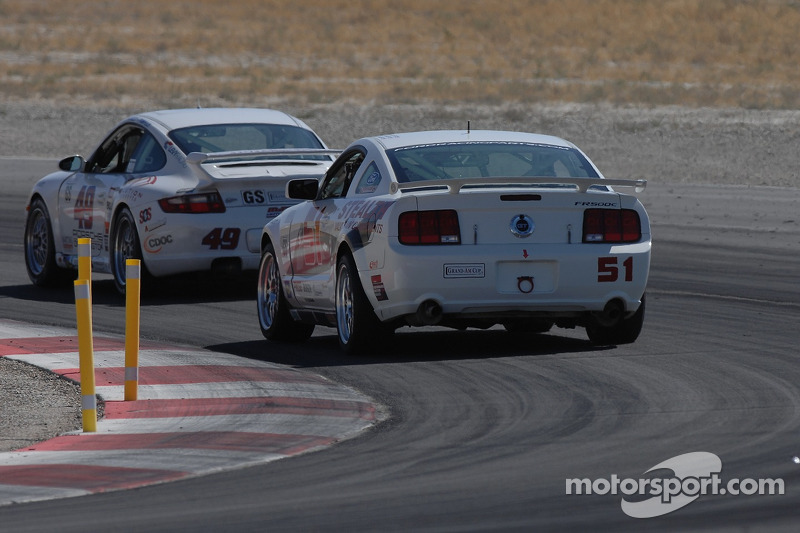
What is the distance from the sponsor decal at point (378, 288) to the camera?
9906mm

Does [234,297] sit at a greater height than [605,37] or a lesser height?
lesser

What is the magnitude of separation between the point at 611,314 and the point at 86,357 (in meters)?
3.60

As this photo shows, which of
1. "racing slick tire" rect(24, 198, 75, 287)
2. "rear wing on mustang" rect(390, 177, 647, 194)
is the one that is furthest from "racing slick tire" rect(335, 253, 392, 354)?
"racing slick tire" rect(24, 198, 75, 287)

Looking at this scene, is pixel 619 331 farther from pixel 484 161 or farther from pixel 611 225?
pixel 484 161

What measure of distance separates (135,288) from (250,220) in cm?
467

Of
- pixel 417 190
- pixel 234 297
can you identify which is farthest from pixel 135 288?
pixel 234 297

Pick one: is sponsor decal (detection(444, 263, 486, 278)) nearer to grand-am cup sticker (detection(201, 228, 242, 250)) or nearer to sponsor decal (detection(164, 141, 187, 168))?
grand-am cup sticker (detection(201, 228, 242, 250))

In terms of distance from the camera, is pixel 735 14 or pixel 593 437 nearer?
pixel 593 437

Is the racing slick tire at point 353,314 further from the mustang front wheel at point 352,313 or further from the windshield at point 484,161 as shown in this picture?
the windshield at point 484,161

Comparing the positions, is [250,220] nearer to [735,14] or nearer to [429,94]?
[429,94]

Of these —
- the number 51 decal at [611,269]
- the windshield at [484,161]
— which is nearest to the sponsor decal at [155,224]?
the windshield at [484,161]

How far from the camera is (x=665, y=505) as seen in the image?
225 inches

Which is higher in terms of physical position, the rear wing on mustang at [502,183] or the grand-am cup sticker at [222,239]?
the rear wing on mustang at [502,183]

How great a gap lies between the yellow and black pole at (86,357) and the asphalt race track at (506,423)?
4.54 feet
